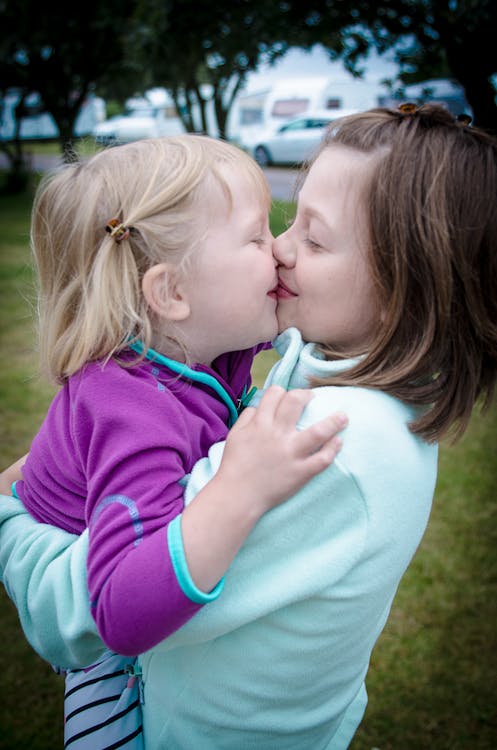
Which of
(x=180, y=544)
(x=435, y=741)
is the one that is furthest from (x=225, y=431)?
(x=435, y=741)

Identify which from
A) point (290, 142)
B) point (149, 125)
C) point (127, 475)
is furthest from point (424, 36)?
point (149, 125)

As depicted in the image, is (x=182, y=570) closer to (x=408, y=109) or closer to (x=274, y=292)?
(x=274, y=292)

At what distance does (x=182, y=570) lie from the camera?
44.4 inches

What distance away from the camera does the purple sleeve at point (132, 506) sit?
1124 millimetres

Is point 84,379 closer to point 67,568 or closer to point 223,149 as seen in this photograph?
point 67,568

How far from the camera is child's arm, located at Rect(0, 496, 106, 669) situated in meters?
1.30

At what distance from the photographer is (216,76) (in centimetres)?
1092

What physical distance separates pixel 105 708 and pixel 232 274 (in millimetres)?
1024

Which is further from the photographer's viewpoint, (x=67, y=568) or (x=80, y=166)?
(x=80, y=166)

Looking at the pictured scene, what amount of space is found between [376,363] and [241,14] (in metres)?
9.20

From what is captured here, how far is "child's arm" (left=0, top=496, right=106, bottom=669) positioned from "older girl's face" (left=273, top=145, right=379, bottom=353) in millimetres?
701

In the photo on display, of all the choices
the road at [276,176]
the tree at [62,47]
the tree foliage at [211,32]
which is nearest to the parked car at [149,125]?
the road at [276,176]

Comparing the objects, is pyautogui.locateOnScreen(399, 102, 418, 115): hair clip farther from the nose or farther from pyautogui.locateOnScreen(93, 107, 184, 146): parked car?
pyautogui.locateOnScreen(93, 107, 184, 146): parked car

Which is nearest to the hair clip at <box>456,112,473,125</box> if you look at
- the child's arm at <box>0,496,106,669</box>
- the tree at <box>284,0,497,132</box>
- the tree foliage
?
the child's arm at <box>0,496,106,669</box>
